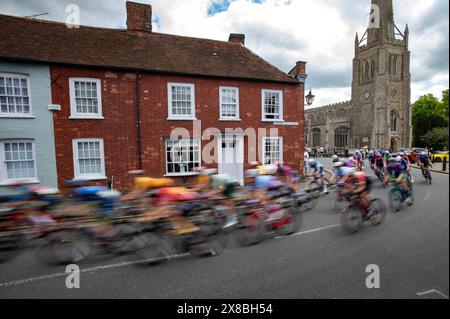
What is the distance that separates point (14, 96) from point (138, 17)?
7.06m

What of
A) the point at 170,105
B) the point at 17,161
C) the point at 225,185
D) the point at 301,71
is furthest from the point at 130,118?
the point at 301,71

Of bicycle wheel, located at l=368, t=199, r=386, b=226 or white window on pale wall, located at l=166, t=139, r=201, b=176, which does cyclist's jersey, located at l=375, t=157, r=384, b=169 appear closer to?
bicycle wheel, located at l=368, t=199, r=386, b=226

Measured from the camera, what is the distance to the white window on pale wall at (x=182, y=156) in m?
11.0

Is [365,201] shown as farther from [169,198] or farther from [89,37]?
[89,37]

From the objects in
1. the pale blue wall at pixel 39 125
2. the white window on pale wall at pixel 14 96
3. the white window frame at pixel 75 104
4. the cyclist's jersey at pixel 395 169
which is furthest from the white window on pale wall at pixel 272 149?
the white window on pale wall at pixel 14 96

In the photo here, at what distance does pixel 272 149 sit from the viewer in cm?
1275

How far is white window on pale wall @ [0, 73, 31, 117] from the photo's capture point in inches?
352

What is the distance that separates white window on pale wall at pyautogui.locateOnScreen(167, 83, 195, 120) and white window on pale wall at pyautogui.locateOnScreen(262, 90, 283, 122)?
4027 mm

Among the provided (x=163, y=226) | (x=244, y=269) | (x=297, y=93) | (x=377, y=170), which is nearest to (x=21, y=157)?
(x=163, y=226)

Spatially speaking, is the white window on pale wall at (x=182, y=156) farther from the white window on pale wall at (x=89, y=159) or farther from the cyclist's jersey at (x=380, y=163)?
the cyclist's jersey at (x=380, y=163)

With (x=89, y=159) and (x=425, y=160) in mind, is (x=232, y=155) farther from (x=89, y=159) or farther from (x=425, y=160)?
(x=425, y=160)

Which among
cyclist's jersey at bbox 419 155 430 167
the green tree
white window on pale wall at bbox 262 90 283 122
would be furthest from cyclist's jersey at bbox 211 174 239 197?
the green tree

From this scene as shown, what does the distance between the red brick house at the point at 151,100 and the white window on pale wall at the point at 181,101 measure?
1.9 inches

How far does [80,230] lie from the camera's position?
14.1 ft
